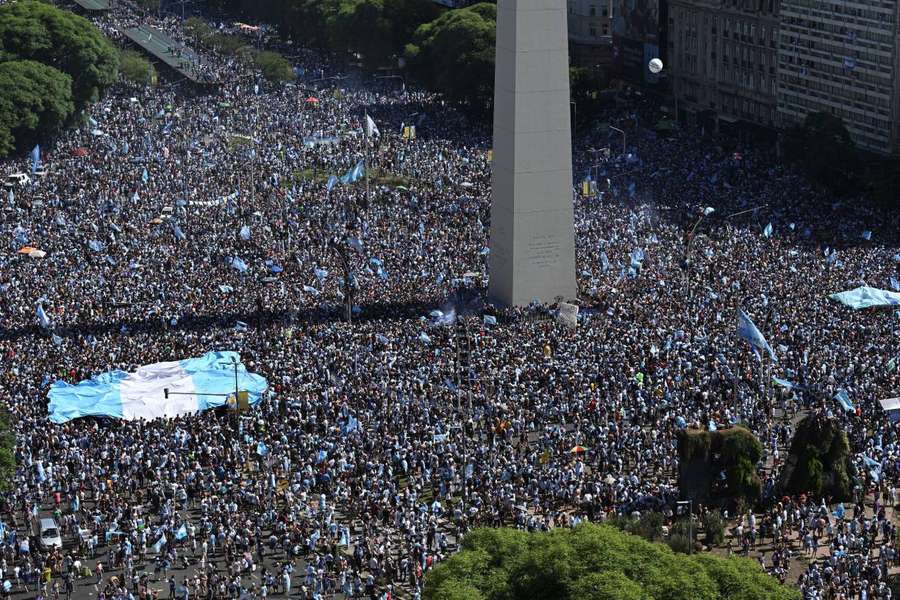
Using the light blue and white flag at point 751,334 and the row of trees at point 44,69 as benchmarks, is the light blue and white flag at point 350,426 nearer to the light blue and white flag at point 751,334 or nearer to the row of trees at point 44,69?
the light blue and white flag at point 751,334

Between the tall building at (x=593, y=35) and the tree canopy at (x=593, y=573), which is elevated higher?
the tree canopy at (x=593, y=573)

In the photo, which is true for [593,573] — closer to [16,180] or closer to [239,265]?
[239,265]

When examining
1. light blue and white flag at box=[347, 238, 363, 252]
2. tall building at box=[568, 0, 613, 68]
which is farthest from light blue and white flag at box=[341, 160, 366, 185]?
tall building at box=[568, 0, 613, 68]

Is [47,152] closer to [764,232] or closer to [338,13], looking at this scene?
[338,13]

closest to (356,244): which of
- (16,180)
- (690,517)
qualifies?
(16,180)

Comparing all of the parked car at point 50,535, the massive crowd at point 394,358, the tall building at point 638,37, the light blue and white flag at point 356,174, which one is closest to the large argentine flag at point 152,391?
the massive crowd at point 394,358

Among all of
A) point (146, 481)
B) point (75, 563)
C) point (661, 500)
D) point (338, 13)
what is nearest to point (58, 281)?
point (146, 481)

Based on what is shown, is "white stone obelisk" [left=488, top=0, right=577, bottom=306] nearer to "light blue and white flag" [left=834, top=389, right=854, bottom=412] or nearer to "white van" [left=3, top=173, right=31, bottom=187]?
"light blue and white flag" [left=834, top=389, right=854, bottom=412]
